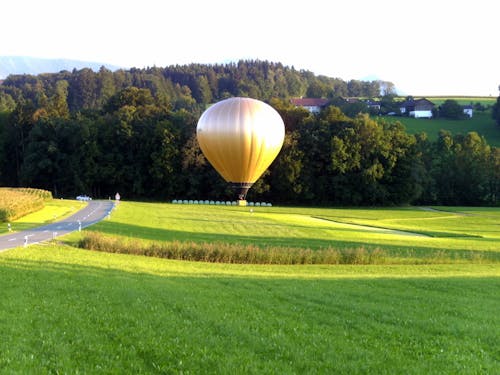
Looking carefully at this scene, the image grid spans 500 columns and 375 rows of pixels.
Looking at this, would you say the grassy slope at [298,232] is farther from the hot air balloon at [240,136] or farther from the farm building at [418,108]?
the farm building at [418,108]

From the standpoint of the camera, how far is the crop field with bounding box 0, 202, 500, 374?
7.85 m

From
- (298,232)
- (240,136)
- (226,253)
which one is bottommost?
(298,232)

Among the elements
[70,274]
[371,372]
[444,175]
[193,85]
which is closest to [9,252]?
[70,274]

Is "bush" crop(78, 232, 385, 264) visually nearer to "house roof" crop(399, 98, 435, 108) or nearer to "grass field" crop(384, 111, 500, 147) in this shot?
"grass field" crop(384, 111, 500, 147)

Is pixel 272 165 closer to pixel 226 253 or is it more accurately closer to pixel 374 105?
pixel 226 253

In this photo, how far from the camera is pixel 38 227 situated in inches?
1144

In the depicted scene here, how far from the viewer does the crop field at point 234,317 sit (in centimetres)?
785

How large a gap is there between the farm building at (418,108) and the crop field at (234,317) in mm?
111467

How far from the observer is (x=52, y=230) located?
2767 centimetres

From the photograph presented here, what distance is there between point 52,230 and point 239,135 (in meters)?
22.9

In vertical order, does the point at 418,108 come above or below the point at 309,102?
below

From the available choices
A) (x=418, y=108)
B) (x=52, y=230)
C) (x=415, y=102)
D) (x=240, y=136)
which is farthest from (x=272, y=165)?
(x=415, y=102)

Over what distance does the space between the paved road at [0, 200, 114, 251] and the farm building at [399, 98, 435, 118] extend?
10219 centimetres

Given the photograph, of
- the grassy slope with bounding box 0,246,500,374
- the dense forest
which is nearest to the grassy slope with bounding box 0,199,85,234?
the grassy slope with bounding box 0,246,500,374
